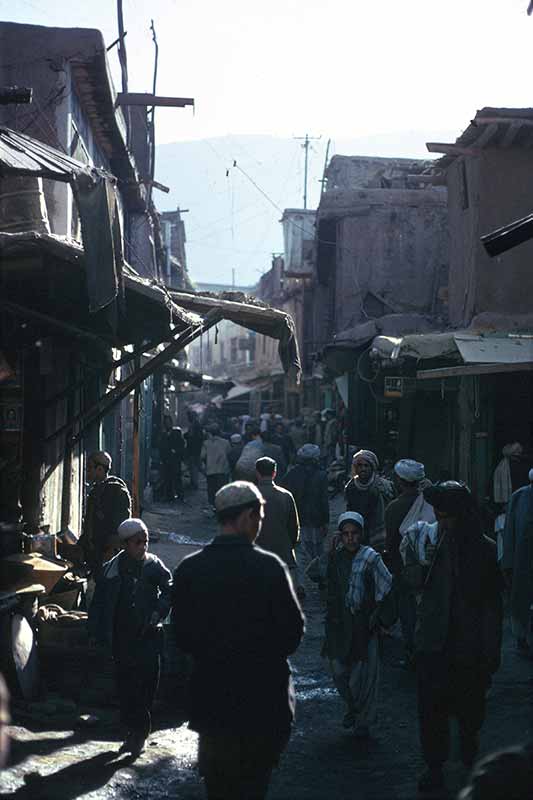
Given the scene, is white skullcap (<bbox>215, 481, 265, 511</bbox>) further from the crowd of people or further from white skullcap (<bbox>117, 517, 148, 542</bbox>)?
white skullcap (<bbox>117, 517, 148, 542</bbox>)

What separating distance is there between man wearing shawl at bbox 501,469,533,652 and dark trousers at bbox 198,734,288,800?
15.8ft

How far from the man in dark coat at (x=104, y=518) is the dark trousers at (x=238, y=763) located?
4.95m

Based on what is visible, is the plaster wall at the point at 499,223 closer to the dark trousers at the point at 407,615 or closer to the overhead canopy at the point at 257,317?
the overhead canopy at the point at 257,317

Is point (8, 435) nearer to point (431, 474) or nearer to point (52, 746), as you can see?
point (52, 746)

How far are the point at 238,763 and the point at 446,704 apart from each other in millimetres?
1899

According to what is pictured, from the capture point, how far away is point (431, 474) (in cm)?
1603

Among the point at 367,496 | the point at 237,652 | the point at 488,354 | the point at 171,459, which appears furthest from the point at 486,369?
the point at 171,459

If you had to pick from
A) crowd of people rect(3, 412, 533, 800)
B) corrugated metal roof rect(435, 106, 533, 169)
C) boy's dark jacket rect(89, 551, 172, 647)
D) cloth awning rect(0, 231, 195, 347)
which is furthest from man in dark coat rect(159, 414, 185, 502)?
boy's dark jacket rect(89, 551, 172, 647)

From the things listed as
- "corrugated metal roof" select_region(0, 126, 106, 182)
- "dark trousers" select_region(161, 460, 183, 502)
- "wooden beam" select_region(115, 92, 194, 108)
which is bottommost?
"dark trousers" select_region(161, 460, 183, 502)

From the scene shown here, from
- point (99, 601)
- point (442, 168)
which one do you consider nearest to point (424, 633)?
point (99, 601)

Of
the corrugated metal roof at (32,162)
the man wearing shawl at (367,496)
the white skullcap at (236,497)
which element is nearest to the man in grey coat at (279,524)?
the man wearing shawl at (367,496)

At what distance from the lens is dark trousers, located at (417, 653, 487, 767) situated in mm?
5789

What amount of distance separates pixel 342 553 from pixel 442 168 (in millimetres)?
12131

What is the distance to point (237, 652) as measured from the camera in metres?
4.25
